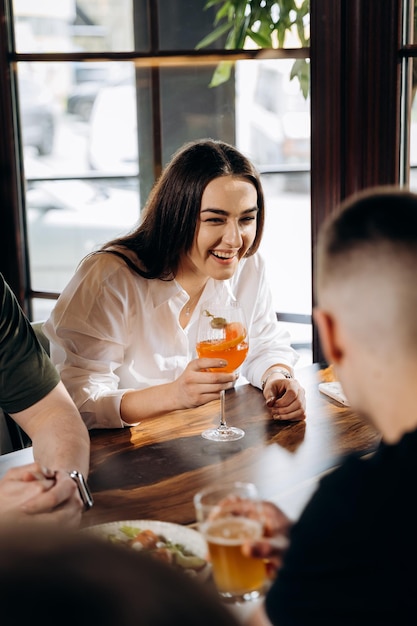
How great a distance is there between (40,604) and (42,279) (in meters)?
3.28

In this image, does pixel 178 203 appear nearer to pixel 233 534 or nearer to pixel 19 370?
pixel 19 370

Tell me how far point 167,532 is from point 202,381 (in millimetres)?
590

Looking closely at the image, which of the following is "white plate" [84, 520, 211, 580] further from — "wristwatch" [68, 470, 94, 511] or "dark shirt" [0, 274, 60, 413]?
"dark shirt" [0, 274, 60, 413]

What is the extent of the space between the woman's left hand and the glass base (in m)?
0.11

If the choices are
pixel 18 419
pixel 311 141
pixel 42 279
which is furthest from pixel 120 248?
pixel 42 279

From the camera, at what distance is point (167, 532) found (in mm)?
1269

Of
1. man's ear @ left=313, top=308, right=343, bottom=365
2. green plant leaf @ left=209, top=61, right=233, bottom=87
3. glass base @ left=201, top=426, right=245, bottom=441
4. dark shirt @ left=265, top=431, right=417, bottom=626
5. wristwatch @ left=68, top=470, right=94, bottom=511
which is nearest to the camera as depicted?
dark shirt @ left=265, top=431, right=417, bottom=626

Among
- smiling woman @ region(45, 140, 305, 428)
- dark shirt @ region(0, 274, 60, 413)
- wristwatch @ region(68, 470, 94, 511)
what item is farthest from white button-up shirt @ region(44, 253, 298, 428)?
wristwatch @ region(68, 470, 94, 511)

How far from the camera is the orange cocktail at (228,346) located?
1.83 m

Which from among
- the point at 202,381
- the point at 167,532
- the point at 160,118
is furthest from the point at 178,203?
the point at 167,532

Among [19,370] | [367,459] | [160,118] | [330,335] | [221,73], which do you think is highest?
[221,73]

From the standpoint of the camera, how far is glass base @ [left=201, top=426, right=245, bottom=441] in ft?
5.80

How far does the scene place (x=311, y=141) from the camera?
302 centimetres

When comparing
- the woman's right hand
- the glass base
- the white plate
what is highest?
the woman's right hand
